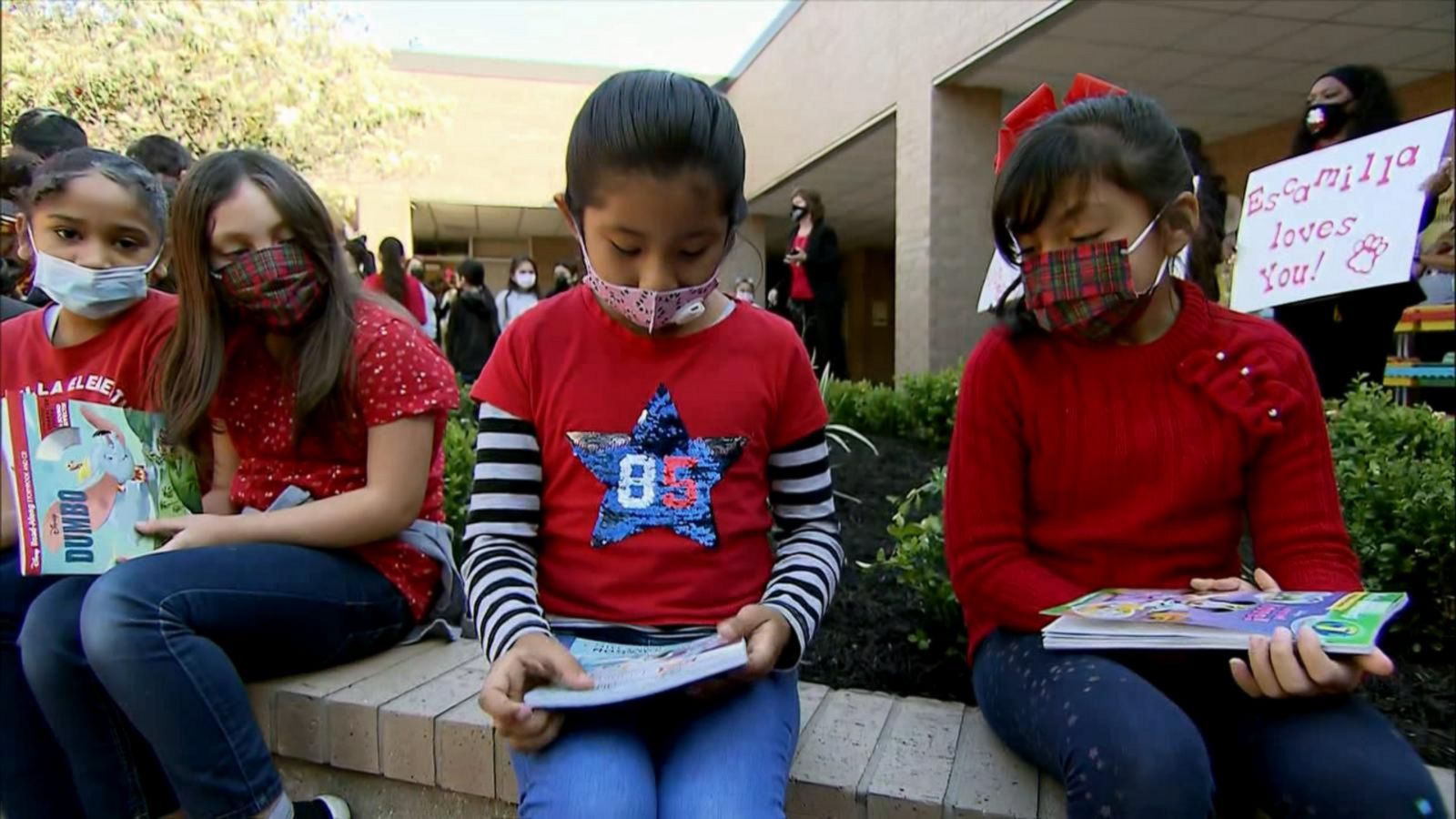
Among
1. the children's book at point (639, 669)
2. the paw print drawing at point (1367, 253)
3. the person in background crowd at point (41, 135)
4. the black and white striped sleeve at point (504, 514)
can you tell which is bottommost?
the children's book at point (639, 669)

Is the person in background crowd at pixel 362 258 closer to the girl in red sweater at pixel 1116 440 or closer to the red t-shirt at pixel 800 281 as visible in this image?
the red t-shirt at pixel 800 281

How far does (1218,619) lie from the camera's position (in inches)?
46.9

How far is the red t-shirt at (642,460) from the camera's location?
1479mm

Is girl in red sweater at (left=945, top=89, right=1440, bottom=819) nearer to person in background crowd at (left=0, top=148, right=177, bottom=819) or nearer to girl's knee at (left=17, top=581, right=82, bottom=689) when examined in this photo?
girl's knee at (left=17, top=581, right=82, bottom=689)

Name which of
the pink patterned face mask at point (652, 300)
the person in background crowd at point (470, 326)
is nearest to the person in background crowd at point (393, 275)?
the person in background crowd at point (470, 326)

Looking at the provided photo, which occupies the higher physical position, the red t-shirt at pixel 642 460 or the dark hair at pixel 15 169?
the dark hair at pixel 15 169

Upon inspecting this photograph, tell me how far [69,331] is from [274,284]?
2.00 feet

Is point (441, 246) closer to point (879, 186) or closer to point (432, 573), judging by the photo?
point (879, 186)

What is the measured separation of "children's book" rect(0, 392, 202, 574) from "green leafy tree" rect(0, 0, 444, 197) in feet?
3.40

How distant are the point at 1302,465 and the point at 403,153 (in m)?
11.1

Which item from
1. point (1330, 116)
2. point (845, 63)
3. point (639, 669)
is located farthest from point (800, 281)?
point (639, 669)

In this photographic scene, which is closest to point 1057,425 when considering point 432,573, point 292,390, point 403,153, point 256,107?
point 432,573

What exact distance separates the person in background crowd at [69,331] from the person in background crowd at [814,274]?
20.4ft

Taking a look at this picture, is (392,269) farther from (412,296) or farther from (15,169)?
(15,169)
